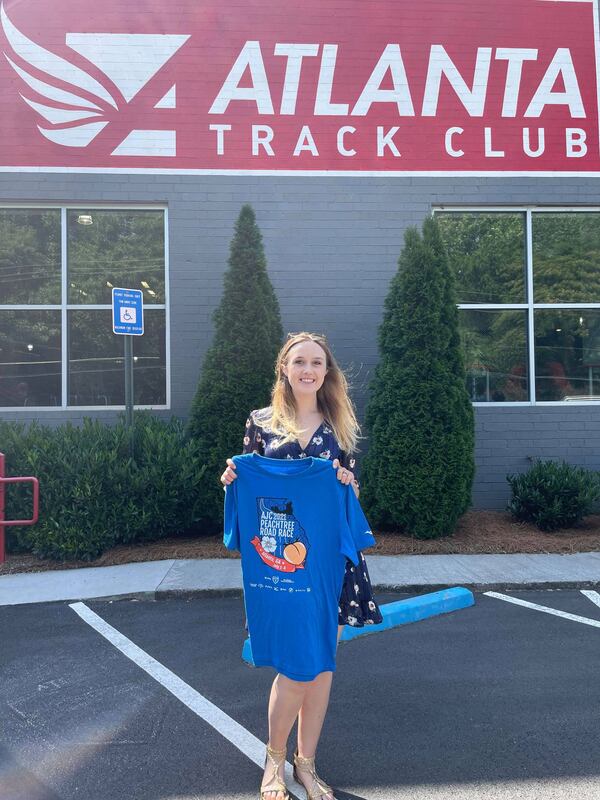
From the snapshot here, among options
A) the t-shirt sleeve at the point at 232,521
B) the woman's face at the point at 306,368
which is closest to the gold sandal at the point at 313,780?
the t-shirt sleeve at the point at 232,521

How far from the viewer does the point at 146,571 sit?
645 centimetres

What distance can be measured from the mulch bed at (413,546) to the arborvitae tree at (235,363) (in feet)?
1.72

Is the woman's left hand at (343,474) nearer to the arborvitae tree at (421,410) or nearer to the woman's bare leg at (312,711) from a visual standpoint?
the woman's bare leg at (312,711)

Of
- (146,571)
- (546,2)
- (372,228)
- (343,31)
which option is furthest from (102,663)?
(546,2)

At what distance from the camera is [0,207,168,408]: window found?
8836mm

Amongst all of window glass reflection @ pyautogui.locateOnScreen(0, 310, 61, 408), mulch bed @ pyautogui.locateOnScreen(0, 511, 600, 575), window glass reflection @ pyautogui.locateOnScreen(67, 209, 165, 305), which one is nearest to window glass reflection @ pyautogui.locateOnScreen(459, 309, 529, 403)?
mulch bed @ pyautogui.locateOnScreen(0, 511, 600, 575)

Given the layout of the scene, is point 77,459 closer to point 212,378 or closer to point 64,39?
point 212,378

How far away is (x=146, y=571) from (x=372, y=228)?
529 centimetres

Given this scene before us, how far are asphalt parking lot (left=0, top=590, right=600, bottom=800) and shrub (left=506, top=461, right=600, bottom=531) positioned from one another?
2593mm

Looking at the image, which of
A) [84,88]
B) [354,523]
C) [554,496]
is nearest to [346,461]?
[354,523]

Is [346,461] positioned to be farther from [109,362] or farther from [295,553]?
[109,362]

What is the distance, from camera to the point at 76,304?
29.2 ft

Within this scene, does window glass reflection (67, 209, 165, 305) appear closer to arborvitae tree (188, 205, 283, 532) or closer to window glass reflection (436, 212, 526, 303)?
arborvitae tree (188, 205, 283, 532)

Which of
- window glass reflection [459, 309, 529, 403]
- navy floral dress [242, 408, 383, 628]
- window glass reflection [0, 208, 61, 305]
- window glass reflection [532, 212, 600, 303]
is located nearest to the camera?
navy floral dress [242, 408, 383, 628]
